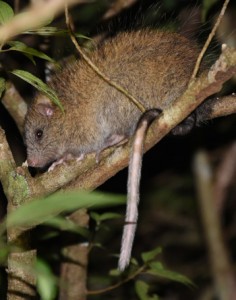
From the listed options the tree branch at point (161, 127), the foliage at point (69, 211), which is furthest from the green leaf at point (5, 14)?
the tree branch at point (161, 127)

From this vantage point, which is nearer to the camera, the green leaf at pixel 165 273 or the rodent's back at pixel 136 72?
the green leaf at pixel 165 273

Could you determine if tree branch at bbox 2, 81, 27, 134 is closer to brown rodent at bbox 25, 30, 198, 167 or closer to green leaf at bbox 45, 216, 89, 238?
brown rodent at bbox 25, 30, 198, 167

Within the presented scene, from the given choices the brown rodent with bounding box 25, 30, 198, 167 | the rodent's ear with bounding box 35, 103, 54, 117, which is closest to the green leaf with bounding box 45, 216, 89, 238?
the brown rodent with bounding box 25, 30, 198, 167

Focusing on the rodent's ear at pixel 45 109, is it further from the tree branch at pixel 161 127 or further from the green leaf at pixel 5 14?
the green leaf at pixel 5 14

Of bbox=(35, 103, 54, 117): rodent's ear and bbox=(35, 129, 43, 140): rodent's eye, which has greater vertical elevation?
bbox=(35, 103, 54, 117): rodent's ear

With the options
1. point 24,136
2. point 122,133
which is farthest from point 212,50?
point 24,136

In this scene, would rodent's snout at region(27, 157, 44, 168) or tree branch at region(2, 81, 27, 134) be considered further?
rodent's snout at region(27, 157, 44, 168)

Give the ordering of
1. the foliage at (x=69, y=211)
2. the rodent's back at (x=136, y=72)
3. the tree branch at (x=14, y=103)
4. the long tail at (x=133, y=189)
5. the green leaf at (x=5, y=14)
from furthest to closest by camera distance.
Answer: the tree branch at (x=14, y=103)
the rodent's back at (x=136, y=72)
the long tail at (x=133, y=189)
the green leaf at (x=5, y=14)
the foliage at (x=69, y=211)

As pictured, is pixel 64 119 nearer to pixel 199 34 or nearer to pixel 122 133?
pixel 122 133
